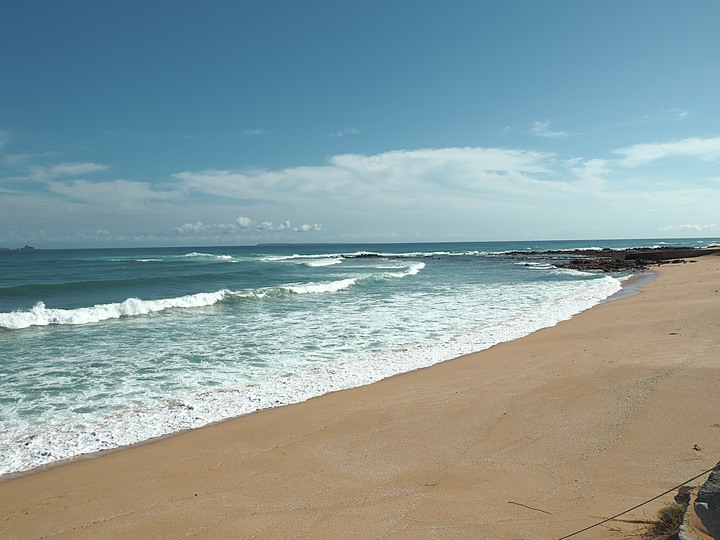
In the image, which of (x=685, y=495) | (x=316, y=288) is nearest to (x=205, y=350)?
(x=685, y=495)

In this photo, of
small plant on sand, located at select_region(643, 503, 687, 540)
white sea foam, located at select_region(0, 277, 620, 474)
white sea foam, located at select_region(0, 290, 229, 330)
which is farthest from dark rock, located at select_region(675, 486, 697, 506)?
white sea foam, located at select_region(0, 290, 229, 330)

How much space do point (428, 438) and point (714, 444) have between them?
272 centimetres

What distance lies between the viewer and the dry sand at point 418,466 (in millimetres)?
3500

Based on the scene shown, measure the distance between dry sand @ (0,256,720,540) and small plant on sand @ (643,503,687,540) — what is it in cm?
21

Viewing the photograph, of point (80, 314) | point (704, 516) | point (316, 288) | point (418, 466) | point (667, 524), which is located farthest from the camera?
point (316, 288)

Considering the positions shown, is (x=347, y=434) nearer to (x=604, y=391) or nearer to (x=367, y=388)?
(x=367, y=388)

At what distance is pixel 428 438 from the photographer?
16.8 ft

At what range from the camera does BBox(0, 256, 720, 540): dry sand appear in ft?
11.5

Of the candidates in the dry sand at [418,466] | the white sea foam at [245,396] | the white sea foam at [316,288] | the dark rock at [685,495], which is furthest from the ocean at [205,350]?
the dark rock at [685,495]

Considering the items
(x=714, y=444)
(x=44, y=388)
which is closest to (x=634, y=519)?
(x=714, y=444)

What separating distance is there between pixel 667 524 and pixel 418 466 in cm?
217

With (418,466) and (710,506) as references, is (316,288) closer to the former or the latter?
(418,466)

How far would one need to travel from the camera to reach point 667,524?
271cm

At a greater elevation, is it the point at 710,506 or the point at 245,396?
the point at 710,506
